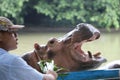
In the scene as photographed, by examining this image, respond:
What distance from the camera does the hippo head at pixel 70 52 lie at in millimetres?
1548

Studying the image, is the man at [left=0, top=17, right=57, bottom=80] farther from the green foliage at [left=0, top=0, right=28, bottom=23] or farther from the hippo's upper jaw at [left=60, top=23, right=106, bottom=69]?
the green foliage at [left=0, top=0, right=28, bottom=23]

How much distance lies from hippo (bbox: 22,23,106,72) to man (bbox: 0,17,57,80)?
0.40 m

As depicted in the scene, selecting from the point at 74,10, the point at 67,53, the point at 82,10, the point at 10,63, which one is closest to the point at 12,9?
the point at 74,10

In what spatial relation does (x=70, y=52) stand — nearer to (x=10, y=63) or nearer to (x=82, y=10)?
(x=10, y=63)

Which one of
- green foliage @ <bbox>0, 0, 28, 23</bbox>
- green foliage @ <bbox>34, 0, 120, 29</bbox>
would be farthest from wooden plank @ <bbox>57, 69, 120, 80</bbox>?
green foliage @ <bbox>34, 0, 120, 29</bbox>

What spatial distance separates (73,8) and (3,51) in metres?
4.67

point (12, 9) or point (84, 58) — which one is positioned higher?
point (12, 9)

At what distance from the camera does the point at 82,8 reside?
18.7ft

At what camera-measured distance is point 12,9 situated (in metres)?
5.17

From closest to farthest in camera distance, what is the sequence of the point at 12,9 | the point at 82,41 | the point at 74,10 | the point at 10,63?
1. the point at 10,63
2. the point at 82,41
3. the point at 12,9
4. the point at 74,10

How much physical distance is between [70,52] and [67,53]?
0.01m

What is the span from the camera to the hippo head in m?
1.55

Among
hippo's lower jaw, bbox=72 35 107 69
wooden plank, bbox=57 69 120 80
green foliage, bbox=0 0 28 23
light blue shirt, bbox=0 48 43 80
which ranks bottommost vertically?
light blue shirt, bbox=0 48 43 80

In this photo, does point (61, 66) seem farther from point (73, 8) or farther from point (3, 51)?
point (73, 8)
